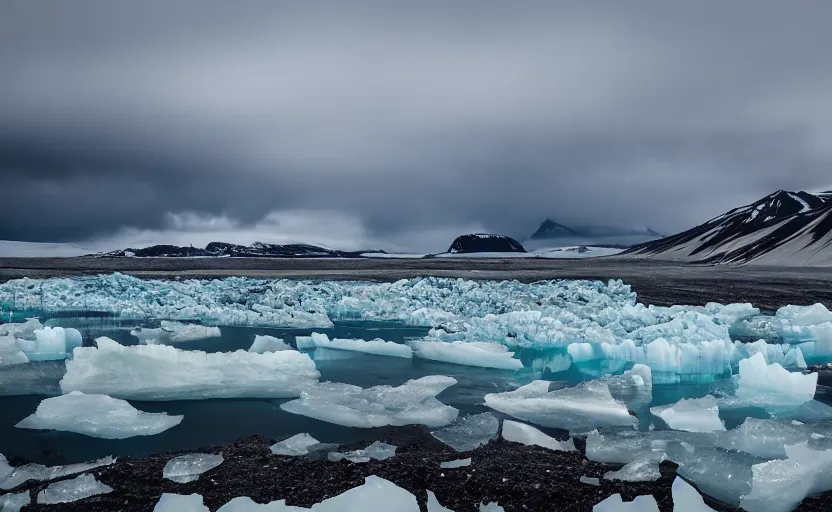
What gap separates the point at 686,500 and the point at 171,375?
5275 millimetres

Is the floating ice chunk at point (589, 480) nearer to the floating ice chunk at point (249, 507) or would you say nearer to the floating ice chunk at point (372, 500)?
the floating ice chunk at point (372, 500)

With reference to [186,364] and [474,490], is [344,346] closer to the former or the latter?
[186,364]

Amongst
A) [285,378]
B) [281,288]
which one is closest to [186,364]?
[285,378]

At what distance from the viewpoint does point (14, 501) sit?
3.45 m

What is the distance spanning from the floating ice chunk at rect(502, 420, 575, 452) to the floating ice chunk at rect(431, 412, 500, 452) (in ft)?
0.40

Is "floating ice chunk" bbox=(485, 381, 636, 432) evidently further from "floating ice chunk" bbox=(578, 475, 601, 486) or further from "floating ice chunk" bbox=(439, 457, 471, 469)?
"floating ice chunk" bbox=(439, 457, 471, 469)

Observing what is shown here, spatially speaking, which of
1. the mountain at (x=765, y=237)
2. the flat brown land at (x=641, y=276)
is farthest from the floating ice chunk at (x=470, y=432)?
the mountain at (x=765, y=237)

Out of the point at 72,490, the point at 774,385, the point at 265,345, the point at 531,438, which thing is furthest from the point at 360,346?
the point at 72,490

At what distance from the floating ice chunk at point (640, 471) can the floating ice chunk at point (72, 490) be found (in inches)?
128

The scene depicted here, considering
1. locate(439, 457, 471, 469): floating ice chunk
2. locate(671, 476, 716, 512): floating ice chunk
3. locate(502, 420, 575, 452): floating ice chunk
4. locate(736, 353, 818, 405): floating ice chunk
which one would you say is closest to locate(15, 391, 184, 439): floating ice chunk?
locate(439, 457, 471, 469): floating ice chunk

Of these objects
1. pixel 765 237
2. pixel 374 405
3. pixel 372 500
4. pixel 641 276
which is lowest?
pixel 641 276

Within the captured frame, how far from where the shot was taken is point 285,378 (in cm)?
659

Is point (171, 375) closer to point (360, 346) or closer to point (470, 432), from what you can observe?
point (360, 346)

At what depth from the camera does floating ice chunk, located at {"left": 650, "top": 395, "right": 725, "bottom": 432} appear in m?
5.04
